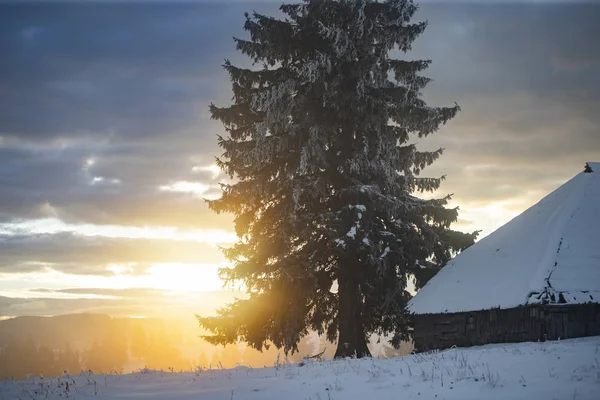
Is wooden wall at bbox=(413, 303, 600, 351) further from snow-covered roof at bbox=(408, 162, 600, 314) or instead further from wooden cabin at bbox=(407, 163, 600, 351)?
snow-covered roof at bbox=(408, 162, 600, 314)

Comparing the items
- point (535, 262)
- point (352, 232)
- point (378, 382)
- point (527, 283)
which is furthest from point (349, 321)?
point (378, 382)

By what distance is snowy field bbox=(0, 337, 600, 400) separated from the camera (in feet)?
27.3

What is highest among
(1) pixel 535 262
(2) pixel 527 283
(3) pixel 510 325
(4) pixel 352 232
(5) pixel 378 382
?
(4) pixel 352 232

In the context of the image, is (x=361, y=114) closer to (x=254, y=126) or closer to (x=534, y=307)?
(x=254, y=126)

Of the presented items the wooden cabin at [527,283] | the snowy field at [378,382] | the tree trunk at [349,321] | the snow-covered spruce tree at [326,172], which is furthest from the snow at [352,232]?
the snowy field at [378,382]

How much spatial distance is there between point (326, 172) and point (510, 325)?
919cm

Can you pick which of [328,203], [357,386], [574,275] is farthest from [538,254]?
[357,386]

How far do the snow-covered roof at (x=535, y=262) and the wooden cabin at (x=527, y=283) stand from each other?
0.10 ft

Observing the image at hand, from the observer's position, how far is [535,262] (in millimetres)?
18328

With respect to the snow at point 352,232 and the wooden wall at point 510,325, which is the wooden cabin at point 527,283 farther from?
the snow at point 352,232

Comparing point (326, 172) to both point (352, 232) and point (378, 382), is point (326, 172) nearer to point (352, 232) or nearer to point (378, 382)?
point (352, 232)

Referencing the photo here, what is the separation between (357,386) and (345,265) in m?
11.3

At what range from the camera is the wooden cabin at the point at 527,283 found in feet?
56.5

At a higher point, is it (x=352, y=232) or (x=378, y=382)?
(x=352, y=232)
